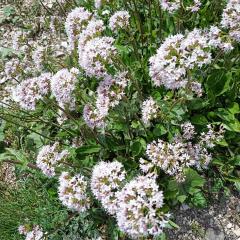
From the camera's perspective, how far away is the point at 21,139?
14.7 feet

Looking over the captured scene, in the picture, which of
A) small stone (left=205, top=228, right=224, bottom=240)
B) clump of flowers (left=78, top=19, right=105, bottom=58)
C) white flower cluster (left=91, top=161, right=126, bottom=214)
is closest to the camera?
white flower cluster (left=91, top=161, right=126, bottom=214)

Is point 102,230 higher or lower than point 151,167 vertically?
lower

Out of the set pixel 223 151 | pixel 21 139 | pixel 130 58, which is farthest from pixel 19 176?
pixel 223 151

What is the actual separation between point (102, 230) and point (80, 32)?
5.64ft

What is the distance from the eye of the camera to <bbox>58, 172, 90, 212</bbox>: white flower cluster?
3070 mm

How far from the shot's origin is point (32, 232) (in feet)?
11.6

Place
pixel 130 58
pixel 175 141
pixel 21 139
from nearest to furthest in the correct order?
pixel 175 141 → pixel 130 58 → pixel 21 139

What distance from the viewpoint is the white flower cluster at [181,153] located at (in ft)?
10.4

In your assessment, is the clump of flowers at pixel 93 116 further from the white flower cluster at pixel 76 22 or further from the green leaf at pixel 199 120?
the green leaf at pixel 199 120

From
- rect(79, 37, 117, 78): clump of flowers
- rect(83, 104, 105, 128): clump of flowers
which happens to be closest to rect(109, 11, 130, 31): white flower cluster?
rect(79, 37, 117, 78): clump of flowers

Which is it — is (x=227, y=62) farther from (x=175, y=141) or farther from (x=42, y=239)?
(x=42, y=239)

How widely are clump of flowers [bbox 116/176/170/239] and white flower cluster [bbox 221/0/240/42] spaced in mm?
1272

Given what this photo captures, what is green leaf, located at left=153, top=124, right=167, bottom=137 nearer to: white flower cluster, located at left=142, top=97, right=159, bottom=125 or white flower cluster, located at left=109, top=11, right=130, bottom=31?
white flower cluster, located at left=142, top=97, right=159, bottom=125

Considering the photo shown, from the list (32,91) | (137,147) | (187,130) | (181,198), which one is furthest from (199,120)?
(32,91)
